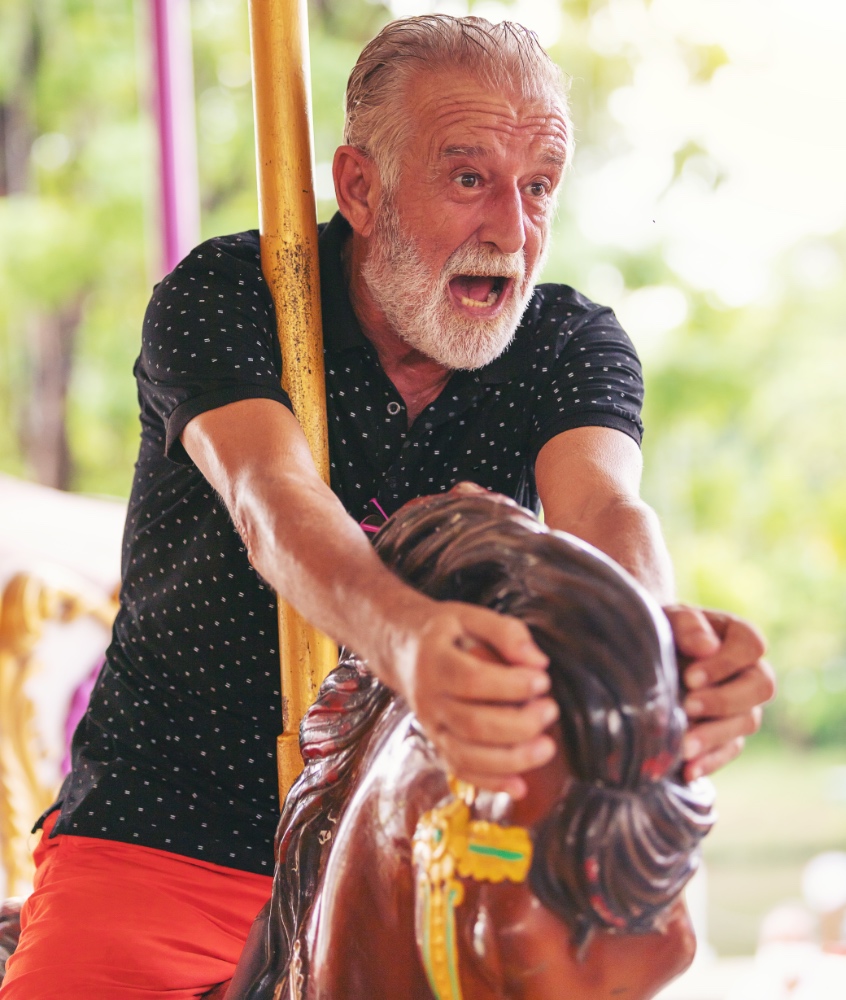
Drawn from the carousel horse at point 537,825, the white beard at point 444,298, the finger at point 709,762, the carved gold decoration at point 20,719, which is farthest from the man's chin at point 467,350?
the carved gold decoration at point 20,719

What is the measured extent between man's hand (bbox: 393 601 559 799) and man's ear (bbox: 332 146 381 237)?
0.74 metres

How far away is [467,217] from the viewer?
1157 millimetres

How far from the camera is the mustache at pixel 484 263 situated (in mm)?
1163

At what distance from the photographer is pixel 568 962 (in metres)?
0.64

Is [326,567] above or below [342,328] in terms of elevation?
below

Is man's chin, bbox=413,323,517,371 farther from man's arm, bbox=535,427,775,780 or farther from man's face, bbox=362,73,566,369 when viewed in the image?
man's arm, bbox=535,427,775,780

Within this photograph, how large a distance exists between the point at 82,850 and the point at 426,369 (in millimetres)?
597

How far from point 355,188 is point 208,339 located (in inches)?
11.3

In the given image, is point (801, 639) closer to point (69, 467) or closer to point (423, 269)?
point (69, 467)

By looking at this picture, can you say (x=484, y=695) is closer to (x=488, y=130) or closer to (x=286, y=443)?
(x=286, y=443)

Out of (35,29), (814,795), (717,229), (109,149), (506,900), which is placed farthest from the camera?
(814,795)

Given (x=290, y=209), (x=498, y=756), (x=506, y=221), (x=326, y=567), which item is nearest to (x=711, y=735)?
(x=498, y=756)

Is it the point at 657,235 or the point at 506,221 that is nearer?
the point at 506,221

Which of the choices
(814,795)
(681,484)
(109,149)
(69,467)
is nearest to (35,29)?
(109,149)
